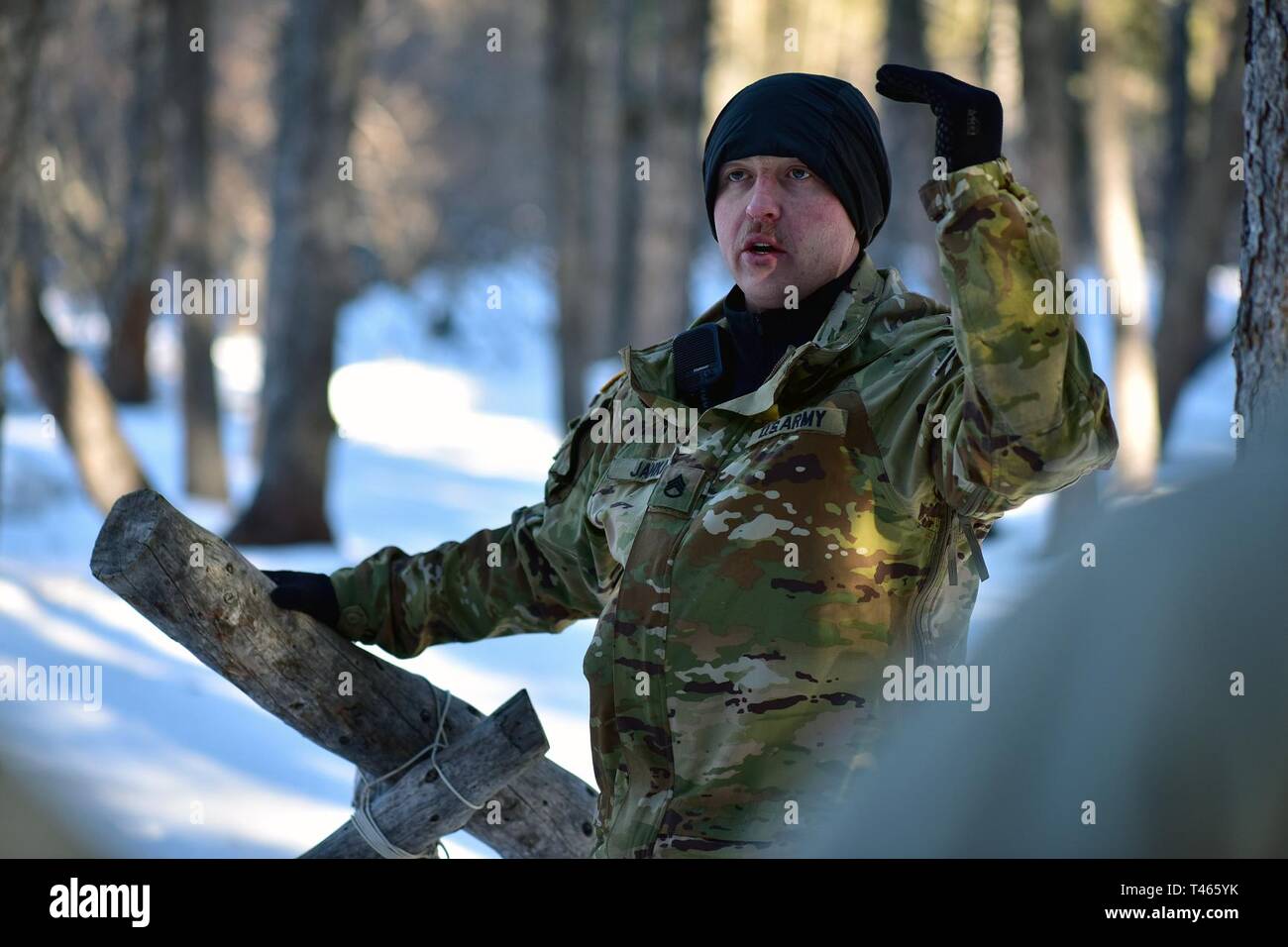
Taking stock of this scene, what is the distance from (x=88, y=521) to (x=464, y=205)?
88.4 feet

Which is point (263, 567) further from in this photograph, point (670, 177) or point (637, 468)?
point (637, 468)

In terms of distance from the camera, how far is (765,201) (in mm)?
2463

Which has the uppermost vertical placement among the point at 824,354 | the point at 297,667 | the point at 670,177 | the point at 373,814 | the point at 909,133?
the point at 909,133

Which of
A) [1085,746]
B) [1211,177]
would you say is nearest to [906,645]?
[1085,746]

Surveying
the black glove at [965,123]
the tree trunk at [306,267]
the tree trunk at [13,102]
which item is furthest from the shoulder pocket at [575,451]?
the tree trunk at [306,267]

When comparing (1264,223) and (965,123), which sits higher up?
(1264,223)

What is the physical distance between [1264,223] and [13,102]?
5.09 meters

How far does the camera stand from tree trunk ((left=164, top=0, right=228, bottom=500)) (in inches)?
500

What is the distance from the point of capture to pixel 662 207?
12.4m

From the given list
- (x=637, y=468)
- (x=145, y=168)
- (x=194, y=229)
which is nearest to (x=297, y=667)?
(x=637, y=468)

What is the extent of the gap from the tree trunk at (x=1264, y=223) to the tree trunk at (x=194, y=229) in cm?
1096

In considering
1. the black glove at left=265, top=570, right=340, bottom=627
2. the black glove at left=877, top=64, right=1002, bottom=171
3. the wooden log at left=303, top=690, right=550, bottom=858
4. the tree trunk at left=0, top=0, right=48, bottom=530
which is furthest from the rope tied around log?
the tree trunk at left=0, top=0, right=48, bottom=530

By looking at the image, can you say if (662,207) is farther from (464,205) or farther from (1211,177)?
(464,205)

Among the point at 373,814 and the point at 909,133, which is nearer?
the point at 373,814
